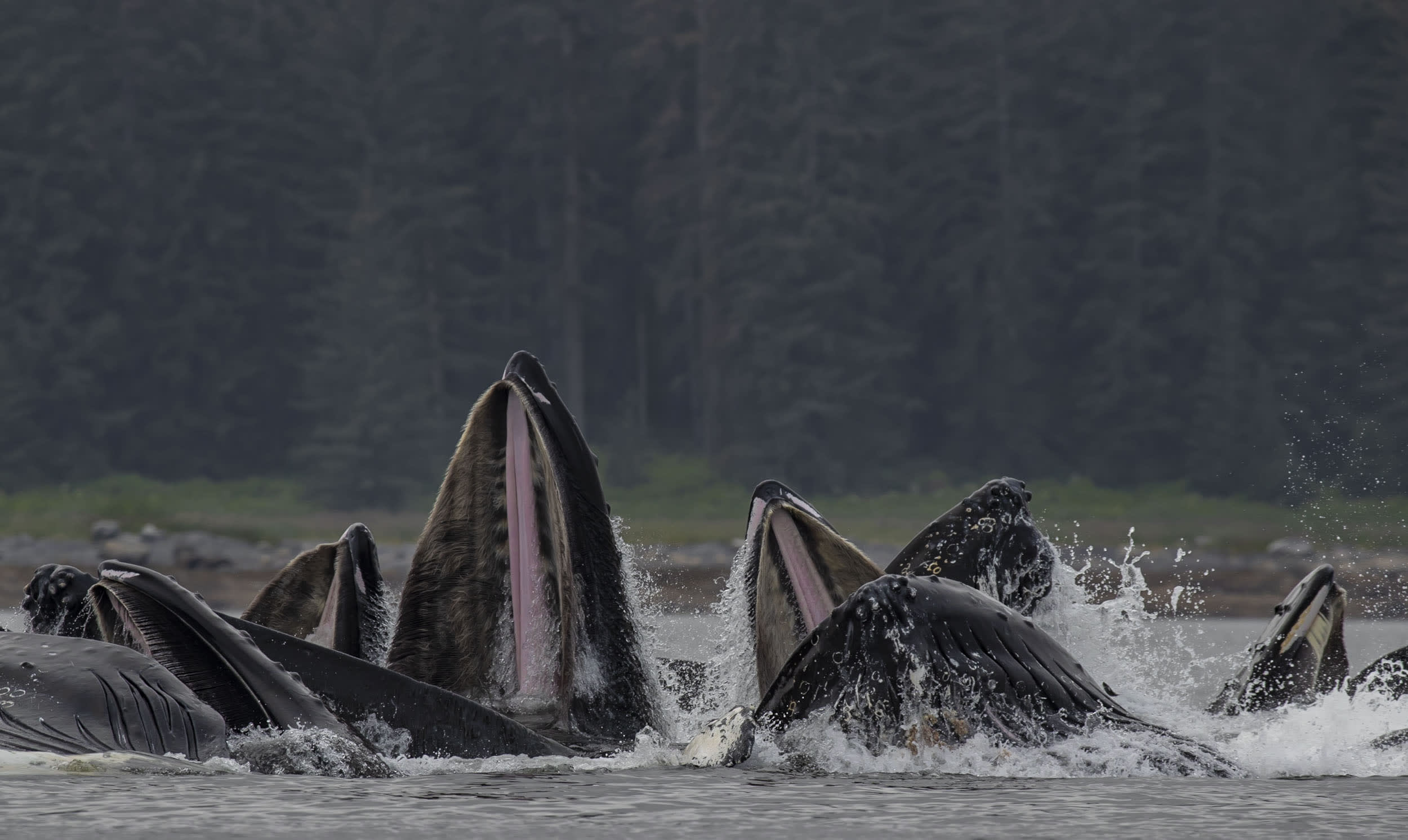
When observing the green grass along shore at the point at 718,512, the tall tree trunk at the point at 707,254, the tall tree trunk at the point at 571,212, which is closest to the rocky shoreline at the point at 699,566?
the green grass along shore at the point at 718,512

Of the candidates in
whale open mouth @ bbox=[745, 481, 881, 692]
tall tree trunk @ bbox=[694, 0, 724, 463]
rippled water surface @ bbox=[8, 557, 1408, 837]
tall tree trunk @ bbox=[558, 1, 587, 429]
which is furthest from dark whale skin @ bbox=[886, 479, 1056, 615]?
tall tree trunk @ bbox=[558, 1, 587, 429]

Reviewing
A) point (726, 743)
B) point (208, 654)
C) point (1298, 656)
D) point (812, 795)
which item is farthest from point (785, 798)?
point (1298, 656)

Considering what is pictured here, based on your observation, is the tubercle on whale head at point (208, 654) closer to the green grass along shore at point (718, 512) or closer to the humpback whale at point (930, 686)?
the humpback whale at point (930, 686)

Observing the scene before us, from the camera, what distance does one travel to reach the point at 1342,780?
13.3ft

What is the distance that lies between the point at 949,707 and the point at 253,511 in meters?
36.7

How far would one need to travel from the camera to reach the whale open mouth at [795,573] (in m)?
5.09

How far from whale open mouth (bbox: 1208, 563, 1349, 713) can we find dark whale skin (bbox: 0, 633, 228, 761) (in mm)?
3114

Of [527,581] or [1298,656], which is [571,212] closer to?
[1298,656]

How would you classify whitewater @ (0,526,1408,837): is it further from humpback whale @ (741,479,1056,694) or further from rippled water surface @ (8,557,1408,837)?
humpback whale @ (741,479,1056,694)

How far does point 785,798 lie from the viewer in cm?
366

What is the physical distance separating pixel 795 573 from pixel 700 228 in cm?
3969

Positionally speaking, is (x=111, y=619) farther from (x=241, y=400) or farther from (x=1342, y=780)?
(x=241, y=400)

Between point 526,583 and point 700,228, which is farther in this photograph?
point 700,228

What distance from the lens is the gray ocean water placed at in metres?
3.29
